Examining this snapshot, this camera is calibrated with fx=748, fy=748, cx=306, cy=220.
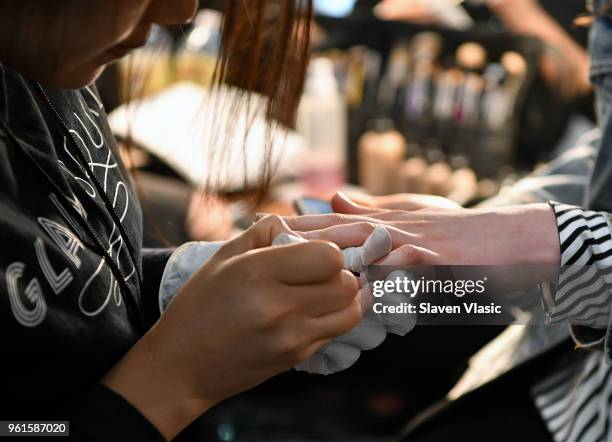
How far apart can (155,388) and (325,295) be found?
159mm

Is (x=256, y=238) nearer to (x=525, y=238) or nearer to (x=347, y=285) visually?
(x=347, y=285)

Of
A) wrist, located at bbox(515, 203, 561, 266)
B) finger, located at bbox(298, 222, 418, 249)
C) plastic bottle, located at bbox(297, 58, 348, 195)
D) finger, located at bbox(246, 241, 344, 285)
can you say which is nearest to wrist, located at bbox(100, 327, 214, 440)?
finger, located at bbox(246, 241, 344, 285)

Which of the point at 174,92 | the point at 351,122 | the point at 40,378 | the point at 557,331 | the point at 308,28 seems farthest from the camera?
the point at 351,122

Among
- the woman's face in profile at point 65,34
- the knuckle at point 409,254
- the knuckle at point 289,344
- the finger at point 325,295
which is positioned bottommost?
the knuckle at point 409,254

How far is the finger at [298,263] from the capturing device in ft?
1.97

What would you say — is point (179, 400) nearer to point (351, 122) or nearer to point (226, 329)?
point (226, 329)

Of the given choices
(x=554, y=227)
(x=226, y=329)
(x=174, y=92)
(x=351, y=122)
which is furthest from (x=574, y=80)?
(x=226, y=329)

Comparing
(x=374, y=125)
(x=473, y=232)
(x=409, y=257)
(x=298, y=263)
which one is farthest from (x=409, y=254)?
(x=374, y=125)

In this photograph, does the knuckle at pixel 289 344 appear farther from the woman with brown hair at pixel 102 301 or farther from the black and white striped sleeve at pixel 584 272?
the black and white striped sleeve at pixel 584 272

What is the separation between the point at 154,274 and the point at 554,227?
1.51 feet

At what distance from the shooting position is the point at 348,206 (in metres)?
0.92

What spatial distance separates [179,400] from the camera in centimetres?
62

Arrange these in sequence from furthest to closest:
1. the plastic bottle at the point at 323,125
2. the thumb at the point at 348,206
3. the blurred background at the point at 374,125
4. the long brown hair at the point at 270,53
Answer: the plastic bottle at the point at 323,125 < the blurred background at the point at 374,125 < the thumb at the point at 348,206 < the long brown hair at the point at 270,53

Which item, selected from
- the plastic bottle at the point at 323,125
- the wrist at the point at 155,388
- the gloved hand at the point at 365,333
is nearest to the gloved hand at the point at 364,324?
the gloved hand at the point at 365,333
